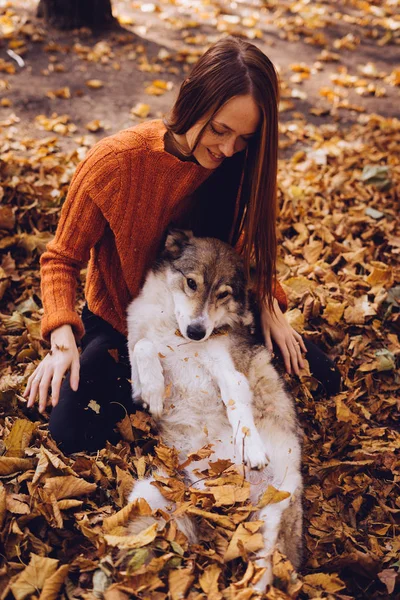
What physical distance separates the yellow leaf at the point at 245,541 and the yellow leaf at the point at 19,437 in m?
1.23

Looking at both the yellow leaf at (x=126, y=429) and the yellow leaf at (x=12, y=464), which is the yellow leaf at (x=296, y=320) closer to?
the yellow leaf at (x=126, y=429)

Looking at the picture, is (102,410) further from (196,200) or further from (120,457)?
(196,200)

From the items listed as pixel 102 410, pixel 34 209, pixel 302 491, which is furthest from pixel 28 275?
pixel 302 491

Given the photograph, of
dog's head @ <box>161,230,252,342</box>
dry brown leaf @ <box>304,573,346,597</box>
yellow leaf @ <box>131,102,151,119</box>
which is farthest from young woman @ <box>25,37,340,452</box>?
yellow leaf @ <box>131,102,151,119</box>

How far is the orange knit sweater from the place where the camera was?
2971mm

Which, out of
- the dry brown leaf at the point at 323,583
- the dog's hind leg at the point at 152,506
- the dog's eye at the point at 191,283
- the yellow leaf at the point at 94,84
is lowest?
the dry brown leaf at the point at 323,583

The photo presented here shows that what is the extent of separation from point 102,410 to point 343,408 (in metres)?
1.59

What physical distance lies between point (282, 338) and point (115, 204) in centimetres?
137

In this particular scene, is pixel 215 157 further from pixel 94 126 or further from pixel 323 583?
pixel 94 126

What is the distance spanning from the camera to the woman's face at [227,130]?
277 cm

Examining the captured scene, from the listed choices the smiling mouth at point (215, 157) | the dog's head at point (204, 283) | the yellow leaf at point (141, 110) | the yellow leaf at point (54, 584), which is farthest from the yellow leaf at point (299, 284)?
the yellow leaf at point (141, 110)

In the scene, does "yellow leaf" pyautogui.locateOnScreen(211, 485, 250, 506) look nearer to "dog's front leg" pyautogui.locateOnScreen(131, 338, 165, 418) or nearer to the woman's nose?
"dog's front leg" pyautogui.locateOnScreen(131, 338, 165, 418)

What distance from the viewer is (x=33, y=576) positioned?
2252 mm

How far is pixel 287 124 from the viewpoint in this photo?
6.89 meters
